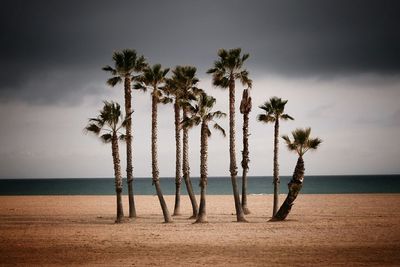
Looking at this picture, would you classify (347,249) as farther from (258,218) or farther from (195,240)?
(258,218)

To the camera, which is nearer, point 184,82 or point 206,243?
point 206,243

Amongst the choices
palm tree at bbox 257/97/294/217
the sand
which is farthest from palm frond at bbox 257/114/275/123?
the sand

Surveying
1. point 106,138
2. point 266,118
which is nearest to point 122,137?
point 106,138

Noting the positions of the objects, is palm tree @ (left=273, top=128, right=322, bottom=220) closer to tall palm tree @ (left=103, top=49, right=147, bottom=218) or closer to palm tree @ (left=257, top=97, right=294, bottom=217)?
palm tree @ (left=257, top=97, right=294, bottom=217)

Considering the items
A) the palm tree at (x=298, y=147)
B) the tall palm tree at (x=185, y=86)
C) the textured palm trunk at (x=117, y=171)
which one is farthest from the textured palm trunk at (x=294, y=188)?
the textured palm trunk at (x=117, y=171)

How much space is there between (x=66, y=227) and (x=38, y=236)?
16.0ft

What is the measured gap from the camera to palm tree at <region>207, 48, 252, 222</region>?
114 feet

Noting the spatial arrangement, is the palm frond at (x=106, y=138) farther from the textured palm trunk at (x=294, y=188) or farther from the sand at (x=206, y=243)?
the textured palm trunk at (x=294, y=188)

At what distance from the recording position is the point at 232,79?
35531 millimetres

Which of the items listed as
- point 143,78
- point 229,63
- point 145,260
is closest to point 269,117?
point 229,63

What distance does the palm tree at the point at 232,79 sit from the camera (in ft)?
114

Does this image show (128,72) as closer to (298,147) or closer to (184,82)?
(184,82)

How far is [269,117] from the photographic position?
38500mm

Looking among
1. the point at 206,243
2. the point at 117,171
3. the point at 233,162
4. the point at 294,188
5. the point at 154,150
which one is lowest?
the point at 206,243
